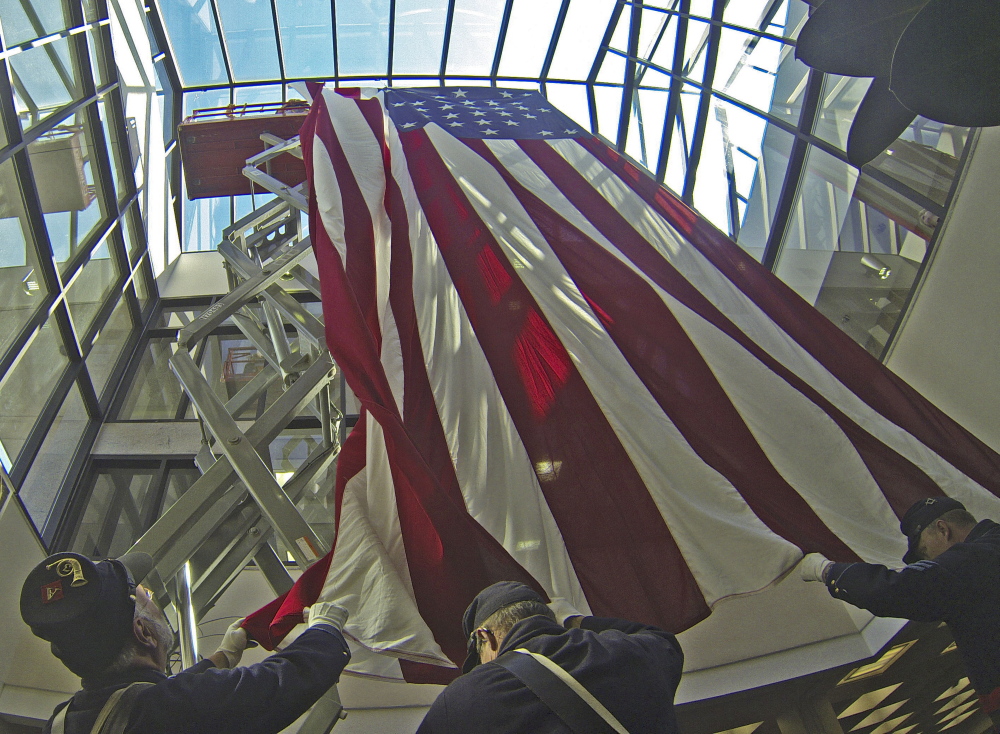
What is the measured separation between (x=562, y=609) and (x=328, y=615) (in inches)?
33.1

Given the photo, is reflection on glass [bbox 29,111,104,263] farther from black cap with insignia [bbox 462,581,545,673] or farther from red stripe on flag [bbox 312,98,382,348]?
black cap with insignia [bbox 462,581,545,673]

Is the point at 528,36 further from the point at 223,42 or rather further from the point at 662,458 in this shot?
the point at 662,458

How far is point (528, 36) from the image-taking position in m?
10.7

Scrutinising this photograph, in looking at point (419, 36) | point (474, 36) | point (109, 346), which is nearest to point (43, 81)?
point (109, 346)

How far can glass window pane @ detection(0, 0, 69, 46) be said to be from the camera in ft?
21.5

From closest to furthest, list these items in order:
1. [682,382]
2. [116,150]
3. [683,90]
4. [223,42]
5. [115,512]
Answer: [682,382] < [115,512] < [683,90] < [116,150] < [223,42]

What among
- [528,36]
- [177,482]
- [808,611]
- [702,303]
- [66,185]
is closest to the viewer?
[702,303]

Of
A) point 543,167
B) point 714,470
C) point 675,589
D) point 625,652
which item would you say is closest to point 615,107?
point 543,167

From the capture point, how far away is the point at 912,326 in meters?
5.07

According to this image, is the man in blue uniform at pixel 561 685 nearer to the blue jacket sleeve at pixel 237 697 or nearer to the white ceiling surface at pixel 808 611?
the blue jacket sleeve at pixel 237 697

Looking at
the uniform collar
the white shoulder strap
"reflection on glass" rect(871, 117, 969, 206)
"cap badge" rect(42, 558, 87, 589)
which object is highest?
"reflection on glass" rect(871, 117, 969, 206)

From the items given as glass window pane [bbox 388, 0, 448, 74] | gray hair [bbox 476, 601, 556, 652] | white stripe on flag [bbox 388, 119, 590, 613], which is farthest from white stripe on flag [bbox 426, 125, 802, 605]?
glass window pane [bbox 388, 0, 448, 74]

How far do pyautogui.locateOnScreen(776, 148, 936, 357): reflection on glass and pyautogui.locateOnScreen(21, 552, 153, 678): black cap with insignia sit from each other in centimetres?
536

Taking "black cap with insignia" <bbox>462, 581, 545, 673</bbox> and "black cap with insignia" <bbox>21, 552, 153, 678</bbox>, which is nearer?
"black cap with insignia" <bbox>21, 552, 153, 678</bbox>
